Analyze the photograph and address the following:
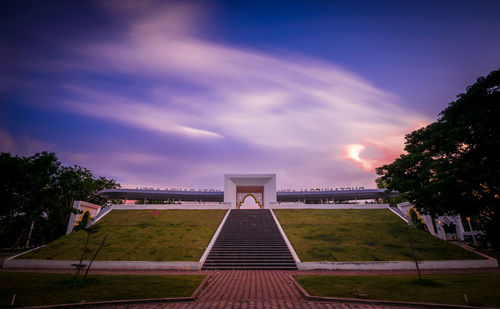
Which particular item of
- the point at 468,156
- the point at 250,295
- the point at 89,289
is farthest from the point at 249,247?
the point at 468,156

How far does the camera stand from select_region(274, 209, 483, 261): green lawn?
16.1 meters

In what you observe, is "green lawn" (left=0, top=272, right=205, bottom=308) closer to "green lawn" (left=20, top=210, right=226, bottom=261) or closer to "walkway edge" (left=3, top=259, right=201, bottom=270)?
"green lawn" (left=20, top=210, right=226, bottom=261)

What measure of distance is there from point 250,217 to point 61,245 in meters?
18.1

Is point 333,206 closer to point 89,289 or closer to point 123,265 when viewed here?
point 123,265

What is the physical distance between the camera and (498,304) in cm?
764

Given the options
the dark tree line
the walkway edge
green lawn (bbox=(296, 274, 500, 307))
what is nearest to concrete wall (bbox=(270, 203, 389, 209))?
green lawn (bbox=(296, 274, 500, 307))

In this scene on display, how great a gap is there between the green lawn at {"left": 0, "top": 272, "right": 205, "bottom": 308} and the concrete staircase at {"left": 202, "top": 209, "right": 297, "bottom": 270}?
4424 millimetres

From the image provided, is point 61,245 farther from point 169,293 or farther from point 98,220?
point 169,293

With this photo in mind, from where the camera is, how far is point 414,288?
31.9 feet

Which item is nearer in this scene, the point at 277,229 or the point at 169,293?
the point at 169,293

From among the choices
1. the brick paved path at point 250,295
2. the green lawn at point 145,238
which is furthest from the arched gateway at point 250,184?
the brick paved path at point 250,295

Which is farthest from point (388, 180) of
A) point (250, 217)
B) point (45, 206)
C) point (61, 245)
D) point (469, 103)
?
point (45, 206)

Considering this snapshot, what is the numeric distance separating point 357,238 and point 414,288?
9.92m

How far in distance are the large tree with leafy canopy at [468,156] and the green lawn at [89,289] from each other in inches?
658
